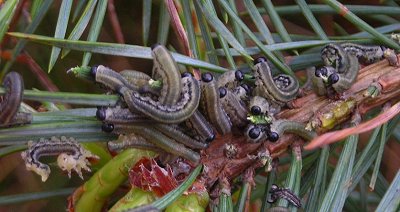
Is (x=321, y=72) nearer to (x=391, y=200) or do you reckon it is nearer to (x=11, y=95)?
Answer: (x=391, y=200)

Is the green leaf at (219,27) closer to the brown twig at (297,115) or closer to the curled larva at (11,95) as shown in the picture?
the brown twig at (297,115)

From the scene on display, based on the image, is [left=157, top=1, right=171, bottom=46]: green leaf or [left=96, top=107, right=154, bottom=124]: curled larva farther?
[left=157, top=1, right=171, bottom=46]: green leaf

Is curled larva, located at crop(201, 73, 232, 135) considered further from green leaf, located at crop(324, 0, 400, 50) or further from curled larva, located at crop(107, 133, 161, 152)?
green leaf, located at crop(324, 0, 400, 50)

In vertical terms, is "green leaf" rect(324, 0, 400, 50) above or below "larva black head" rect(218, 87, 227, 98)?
above

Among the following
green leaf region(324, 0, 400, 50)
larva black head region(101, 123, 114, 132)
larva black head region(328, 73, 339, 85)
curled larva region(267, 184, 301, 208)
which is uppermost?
green leaf region(324, 0, 400, 50)

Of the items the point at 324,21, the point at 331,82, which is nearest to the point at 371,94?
the point at 331,82

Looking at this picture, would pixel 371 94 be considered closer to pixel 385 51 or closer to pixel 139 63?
pixel 385 51

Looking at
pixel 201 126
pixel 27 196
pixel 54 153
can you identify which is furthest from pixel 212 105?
pixel 27 196

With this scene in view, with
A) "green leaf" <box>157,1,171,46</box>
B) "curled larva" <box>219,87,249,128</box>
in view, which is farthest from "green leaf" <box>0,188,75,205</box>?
"curled larva" <box>219,87,249,128</box>
